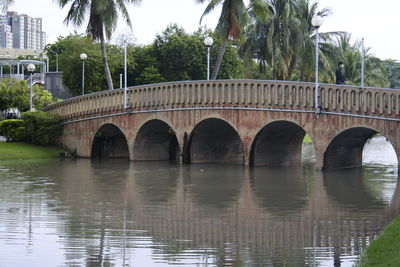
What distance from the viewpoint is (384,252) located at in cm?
1252

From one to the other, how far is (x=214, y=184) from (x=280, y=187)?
2.68 meters

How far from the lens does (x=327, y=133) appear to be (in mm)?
30938

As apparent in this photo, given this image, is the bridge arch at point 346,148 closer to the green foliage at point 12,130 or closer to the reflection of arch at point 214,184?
the reflection of arch at point 214,184

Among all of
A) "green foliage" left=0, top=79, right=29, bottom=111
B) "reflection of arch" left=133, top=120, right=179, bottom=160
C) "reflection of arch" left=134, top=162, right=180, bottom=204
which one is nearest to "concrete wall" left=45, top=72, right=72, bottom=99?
"green foliage" left=0, top=79, right=29, bottom=111

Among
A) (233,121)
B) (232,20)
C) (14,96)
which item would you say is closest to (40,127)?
(14,96)

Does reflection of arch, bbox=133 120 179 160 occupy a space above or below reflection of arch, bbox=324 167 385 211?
above

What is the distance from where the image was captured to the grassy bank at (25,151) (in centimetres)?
4025

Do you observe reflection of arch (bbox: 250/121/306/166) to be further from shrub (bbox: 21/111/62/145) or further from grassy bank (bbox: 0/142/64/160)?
shrub (bbox: 21/111/62/145)

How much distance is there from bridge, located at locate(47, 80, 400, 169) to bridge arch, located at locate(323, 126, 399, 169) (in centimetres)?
6

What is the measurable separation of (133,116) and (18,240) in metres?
26.0

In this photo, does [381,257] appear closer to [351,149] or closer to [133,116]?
[351,149]

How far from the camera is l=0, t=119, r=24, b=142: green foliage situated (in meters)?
44.1

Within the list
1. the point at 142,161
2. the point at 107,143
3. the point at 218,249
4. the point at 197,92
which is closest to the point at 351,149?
the point at 197,92

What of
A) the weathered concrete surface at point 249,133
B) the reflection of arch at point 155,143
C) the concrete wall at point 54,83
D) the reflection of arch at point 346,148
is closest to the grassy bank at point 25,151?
the weathered concrete surface at point 249,133
